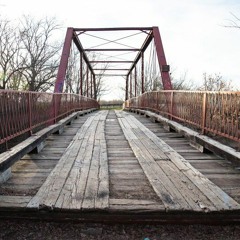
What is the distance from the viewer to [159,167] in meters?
4.16

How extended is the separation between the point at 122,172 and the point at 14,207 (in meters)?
1.56

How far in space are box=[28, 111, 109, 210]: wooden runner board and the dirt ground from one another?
0.17 meters

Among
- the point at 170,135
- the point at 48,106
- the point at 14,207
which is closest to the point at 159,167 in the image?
the point at 14,207

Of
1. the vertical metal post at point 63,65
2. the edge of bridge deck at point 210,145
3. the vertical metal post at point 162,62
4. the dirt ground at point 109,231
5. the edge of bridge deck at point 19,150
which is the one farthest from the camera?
the vertical metal post at point 162,62

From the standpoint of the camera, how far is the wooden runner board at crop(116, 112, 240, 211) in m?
2.84

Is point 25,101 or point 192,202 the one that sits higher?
point 25,101

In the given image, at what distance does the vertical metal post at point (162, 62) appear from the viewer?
43.4 feet

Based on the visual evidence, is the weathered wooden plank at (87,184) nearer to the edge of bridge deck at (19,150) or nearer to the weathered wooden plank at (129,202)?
the weathered wooden plank at (129,202)

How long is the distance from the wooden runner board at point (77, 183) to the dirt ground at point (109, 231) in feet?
0.55

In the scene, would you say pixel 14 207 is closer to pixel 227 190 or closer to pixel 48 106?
pixel 227 190


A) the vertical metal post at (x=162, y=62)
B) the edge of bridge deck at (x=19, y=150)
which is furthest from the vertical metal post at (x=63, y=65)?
the edge of bridge deck at (x=19, y=150)

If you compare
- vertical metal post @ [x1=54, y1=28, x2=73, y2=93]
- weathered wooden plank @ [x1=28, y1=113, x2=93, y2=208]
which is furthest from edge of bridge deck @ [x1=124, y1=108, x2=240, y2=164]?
vertical metal post @ [x1=54, y1=28, x2=73, y2=93]

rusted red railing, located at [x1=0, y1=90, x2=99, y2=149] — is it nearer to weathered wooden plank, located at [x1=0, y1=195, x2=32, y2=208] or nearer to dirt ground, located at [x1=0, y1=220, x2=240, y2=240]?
weathered wooden plank, located at [x1=0, y1=195, x2=32, y2=208]

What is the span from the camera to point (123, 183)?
3525mm
